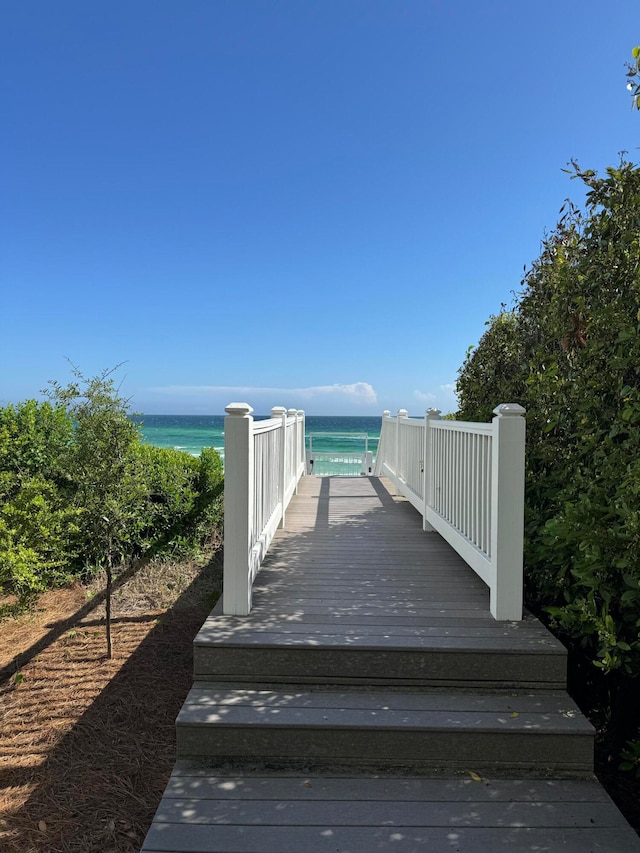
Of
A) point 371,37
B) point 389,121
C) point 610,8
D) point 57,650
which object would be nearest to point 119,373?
point 57,650

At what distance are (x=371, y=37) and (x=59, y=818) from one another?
1108 cm

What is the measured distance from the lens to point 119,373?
3775 millimetres

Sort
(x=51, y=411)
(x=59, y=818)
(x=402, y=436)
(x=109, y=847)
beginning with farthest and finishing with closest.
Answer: (x=402, y=436)
(x=51, y=411)
(x=59, y=818)
(x=109, y=847)

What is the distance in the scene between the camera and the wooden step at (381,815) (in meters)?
1.54

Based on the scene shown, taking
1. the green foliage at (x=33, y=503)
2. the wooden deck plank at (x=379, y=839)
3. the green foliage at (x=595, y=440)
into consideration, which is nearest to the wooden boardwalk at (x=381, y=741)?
the wooden deck plank at (x=379, y=839)

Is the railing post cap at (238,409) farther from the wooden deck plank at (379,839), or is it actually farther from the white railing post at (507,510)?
the wooden deck plank at (379,839)

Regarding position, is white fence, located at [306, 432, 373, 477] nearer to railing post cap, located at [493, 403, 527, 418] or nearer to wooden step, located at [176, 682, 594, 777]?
railing post cap, located at [493, 403, 527, 418]

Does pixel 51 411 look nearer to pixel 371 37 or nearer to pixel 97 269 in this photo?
pixel 371 37

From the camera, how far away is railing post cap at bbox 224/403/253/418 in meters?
2.53

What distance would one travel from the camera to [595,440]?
225cm

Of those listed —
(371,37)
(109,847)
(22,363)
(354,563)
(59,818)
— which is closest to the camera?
(109,847)

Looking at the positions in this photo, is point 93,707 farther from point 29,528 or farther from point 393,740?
point 393,740

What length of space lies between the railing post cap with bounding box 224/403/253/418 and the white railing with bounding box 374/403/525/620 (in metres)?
1.40

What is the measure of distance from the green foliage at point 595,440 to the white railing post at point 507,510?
17cm
